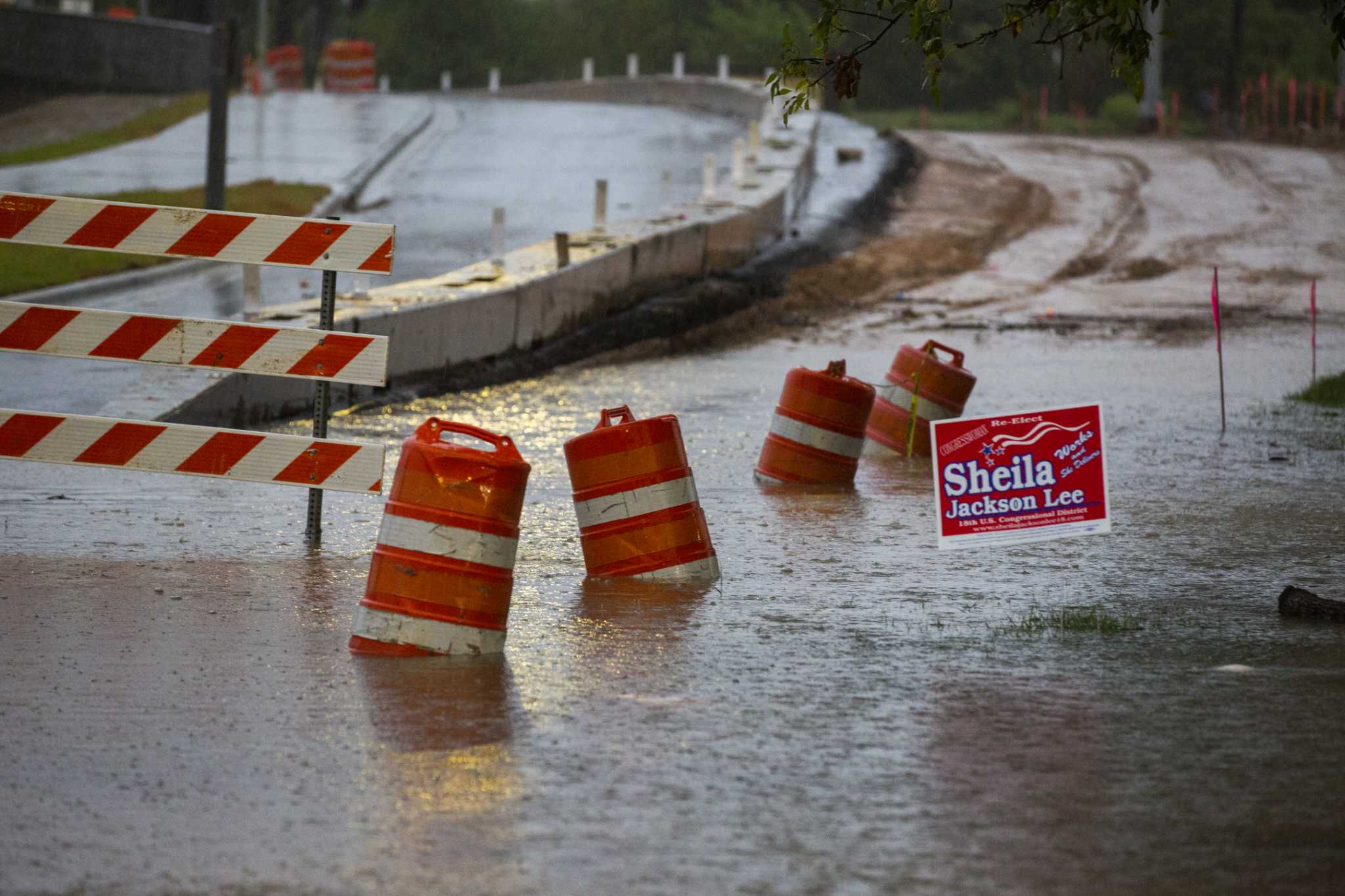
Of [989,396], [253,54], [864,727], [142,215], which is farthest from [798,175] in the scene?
[253,54]

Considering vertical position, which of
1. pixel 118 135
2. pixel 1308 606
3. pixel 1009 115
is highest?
pixel 1009 115

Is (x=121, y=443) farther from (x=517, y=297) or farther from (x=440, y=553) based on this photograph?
(x=517, y=297)

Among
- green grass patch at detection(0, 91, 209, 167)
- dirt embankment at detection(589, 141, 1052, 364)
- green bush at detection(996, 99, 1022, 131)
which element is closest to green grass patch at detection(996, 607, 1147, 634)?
dirt embankment at detection(589, 141, 1052, 364)

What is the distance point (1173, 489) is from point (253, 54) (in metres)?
93.3

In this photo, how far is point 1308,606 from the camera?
7918 millimetres

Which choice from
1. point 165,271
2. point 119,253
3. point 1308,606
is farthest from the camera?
point 165,271

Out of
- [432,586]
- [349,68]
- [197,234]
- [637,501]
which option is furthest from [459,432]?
[349,68]

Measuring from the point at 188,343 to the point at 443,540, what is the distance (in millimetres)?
2615

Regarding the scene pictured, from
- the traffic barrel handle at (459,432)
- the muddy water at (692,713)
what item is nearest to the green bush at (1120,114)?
the muddy water at (692,713)

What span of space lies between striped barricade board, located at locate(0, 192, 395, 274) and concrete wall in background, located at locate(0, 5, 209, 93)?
3764 cm

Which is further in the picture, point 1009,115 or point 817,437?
point 1009,115

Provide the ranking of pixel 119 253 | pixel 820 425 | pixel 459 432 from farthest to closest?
pixel 119 253 < pixel 820 425 < pixel 459 432

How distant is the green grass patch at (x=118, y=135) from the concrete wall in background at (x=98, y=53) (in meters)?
2.08

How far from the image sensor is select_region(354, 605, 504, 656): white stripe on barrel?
282 inches
